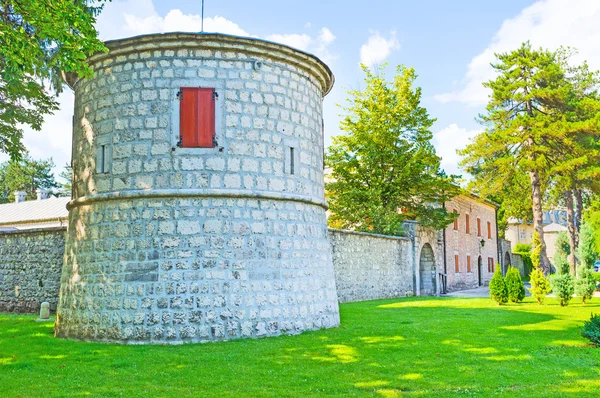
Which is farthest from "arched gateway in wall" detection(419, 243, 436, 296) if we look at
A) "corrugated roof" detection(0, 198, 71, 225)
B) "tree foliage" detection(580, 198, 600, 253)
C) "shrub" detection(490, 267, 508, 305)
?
"corrugated roof" detection(0, 198, 71, 225)

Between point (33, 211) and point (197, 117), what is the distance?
24.7 m

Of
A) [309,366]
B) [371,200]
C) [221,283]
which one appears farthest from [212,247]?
[371,200]

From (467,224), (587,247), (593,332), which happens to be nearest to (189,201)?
(593,332)

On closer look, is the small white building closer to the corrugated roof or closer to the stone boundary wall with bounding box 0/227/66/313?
the corrugated roof

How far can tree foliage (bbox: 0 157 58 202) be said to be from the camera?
48031 millimetres

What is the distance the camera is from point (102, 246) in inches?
348

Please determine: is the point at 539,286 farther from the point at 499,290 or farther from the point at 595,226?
the point at 595,226

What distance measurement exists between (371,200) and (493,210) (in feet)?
60.7

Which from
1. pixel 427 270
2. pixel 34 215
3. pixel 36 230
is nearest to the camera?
pixel 36 230

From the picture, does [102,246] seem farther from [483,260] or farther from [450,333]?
[483,260]

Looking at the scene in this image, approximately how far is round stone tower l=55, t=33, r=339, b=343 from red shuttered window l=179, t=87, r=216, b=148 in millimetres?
17

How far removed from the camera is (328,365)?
6574mm

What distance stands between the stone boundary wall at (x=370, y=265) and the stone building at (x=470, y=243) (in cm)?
595

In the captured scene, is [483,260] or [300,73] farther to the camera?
[483,260]
